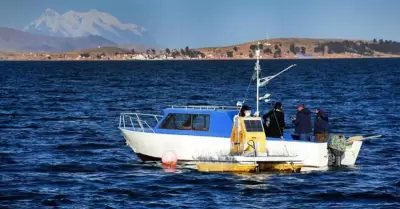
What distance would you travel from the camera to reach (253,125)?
31.3 m

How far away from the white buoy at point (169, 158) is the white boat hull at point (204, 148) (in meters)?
0.16

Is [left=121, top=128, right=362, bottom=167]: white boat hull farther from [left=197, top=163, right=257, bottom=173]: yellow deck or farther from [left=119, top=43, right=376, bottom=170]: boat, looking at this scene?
[left=197, top=163, right=257, bottom=173]: yellow deck

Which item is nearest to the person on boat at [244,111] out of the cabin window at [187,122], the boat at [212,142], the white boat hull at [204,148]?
the boat at [212,142]

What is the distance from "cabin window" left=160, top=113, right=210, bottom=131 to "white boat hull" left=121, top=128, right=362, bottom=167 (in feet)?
2.45

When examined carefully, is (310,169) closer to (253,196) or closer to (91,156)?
(253,196)

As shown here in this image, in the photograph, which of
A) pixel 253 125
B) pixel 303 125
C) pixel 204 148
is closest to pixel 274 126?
pixel 253 125

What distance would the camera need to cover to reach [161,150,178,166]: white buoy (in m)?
32.4

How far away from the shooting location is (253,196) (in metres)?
27.3

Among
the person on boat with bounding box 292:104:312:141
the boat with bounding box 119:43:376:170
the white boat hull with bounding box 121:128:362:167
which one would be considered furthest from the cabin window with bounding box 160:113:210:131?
the person on boat with bounding box 292:104:312:141

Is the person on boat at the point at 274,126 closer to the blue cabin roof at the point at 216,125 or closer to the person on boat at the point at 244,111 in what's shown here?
the person on boat at the point at 244,111

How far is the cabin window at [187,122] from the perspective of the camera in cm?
3281

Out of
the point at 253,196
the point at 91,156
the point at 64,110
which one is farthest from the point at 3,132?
the point at 253,196

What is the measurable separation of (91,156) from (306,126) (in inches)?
393

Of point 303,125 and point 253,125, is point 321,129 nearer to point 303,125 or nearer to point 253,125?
point 303,125
